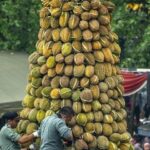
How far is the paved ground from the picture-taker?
42.4 ft

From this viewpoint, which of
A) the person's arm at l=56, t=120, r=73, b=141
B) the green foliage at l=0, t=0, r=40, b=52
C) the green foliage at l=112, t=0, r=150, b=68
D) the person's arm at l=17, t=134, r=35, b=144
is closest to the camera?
the person's arm at l=56, t=120, r=73, b=141

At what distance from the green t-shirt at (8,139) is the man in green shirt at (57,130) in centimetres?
120

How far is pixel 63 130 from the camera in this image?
894cm

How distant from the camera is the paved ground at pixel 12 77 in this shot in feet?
42.4

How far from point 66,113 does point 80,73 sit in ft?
3.11

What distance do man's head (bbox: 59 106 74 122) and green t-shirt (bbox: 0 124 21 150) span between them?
143cm

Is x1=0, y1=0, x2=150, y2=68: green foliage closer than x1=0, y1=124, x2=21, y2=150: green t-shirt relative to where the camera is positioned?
No

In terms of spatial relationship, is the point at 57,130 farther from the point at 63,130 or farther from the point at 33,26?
the point at 33,26

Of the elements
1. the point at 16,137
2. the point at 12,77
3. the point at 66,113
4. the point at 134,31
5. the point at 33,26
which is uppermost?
the point at 33,26

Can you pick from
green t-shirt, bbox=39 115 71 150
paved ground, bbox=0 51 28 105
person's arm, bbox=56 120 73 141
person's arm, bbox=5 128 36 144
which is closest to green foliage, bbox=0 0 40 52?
paved ground, bbox=0 51 28 105

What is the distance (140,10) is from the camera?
18.7 meters

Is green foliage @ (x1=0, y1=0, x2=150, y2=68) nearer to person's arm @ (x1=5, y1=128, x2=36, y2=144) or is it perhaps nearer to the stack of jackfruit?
the stack of jackfruit

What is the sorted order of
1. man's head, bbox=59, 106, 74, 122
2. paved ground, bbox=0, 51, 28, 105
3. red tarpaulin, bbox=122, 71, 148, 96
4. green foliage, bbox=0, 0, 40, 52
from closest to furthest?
man's head, bbox=59, 106, 74, 122, paved ground, bbox=0, 51, 28, 105, red tarpaulin, bbox=122, 71, 148, 96, green foliage, bbox=0, 0, 40, 52

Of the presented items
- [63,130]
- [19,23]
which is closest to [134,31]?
[19,23]
